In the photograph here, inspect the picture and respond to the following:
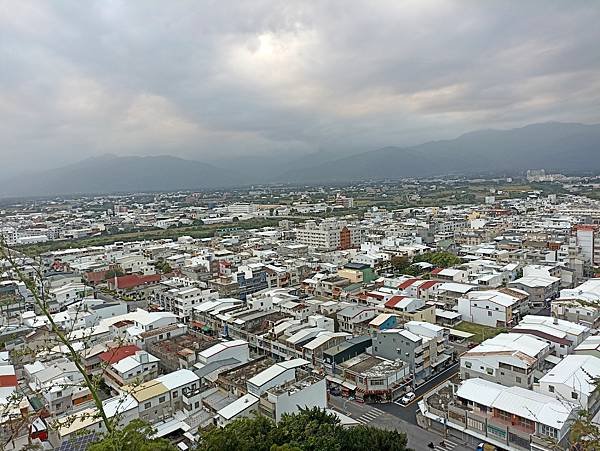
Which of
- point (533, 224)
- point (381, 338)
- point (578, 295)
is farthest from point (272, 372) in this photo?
point (533, 224)

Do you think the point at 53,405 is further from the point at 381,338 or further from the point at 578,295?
the point at 578,295

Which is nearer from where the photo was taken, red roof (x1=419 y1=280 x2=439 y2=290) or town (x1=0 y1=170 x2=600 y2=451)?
town (x1=0 y1=170 x2=600 y2=451)

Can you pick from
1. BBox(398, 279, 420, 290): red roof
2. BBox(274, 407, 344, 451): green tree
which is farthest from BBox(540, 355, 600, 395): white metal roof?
BBox(398, 279, 420, 290): red roof

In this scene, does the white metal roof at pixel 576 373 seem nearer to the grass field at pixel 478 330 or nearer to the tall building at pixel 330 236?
the grass field at pixel 478 330

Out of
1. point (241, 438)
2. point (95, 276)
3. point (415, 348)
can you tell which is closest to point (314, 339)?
point (415, 348)

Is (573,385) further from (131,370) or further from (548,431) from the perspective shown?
(131,370)

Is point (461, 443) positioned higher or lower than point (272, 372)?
lower

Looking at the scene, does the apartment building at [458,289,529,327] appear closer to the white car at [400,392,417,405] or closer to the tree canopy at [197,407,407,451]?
the white car at [400,392,417,405]

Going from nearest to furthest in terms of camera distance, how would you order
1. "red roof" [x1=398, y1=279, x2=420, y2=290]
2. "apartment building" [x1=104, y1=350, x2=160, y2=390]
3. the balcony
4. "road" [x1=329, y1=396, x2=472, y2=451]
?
the balcony → "road" [x1=329, y1=396, x2=472, y2=451] → "apartment building" [x1=104, y1=350, x2=160, y2=390] → "red roof" [x1=398, y1=279, x2=420, y2=290]
